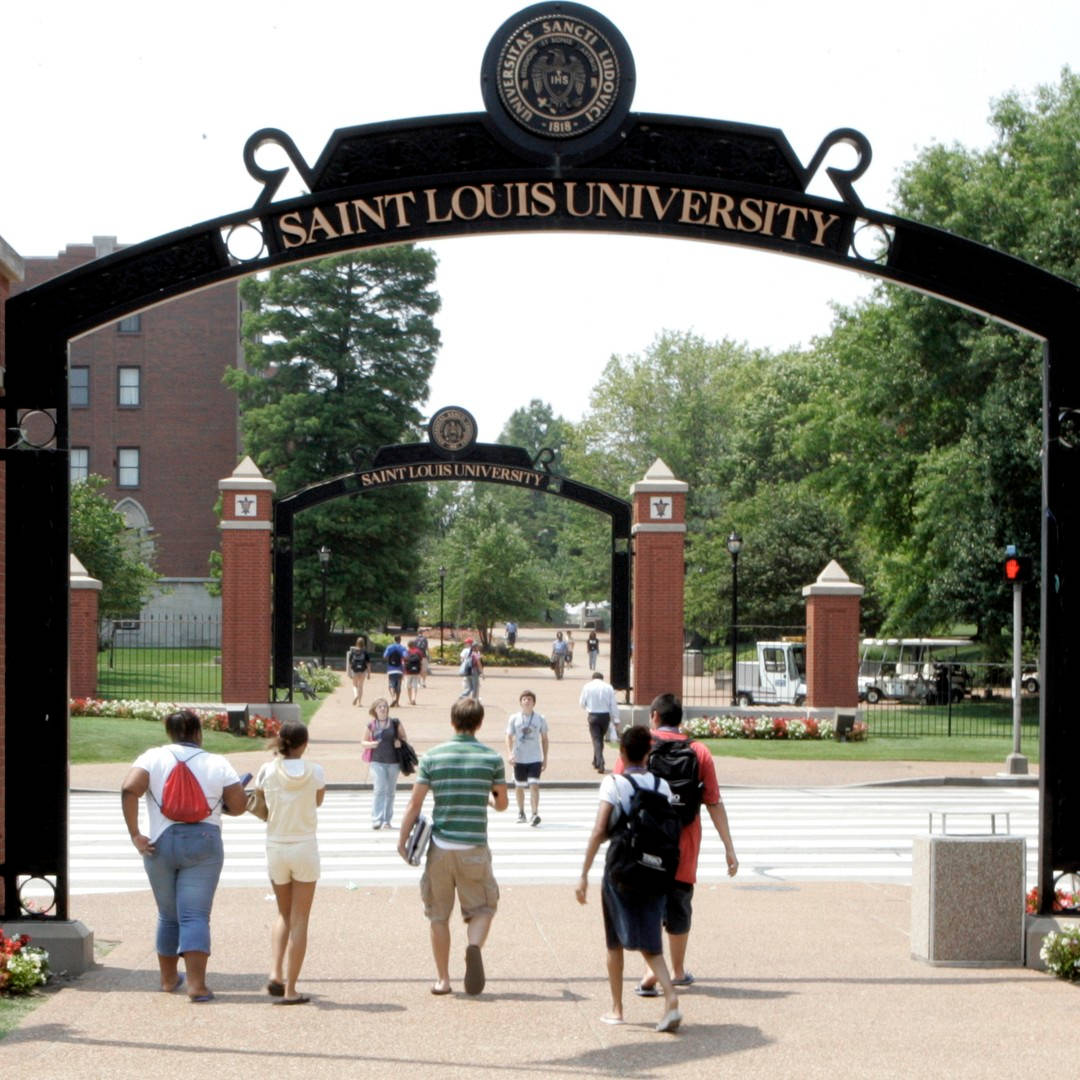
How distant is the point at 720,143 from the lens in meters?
10.1

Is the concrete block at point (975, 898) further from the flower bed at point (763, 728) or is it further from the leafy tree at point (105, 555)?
the leafy tree at point (105, 555)

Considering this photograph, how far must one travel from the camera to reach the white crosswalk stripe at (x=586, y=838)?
49.0ft

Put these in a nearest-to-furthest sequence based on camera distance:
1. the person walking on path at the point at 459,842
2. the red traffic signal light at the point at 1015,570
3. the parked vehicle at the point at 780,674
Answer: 1. the person walking on path at the point at 459,842
2. the red traffic signal light at the point at 1015,570
3. the parked vehicle at the point at 780,674

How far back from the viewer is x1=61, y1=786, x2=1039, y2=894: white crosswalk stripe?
14930 millimetres

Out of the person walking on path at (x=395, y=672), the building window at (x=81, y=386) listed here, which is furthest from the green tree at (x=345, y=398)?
the person walking on path at (x=395, y=672)

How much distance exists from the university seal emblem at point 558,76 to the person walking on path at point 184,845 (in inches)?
160

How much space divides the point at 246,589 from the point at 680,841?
25.0 m

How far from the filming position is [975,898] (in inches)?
402

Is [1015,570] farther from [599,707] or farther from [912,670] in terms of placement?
[912,670]

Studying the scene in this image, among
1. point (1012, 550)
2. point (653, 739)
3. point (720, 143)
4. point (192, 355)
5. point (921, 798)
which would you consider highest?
point (192, 355)

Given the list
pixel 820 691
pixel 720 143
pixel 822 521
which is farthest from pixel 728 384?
pixel 720 143

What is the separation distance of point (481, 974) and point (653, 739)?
1.63 metres

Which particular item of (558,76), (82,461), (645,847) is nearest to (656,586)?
(558,76)

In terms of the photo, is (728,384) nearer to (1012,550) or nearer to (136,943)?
(1012,550)
